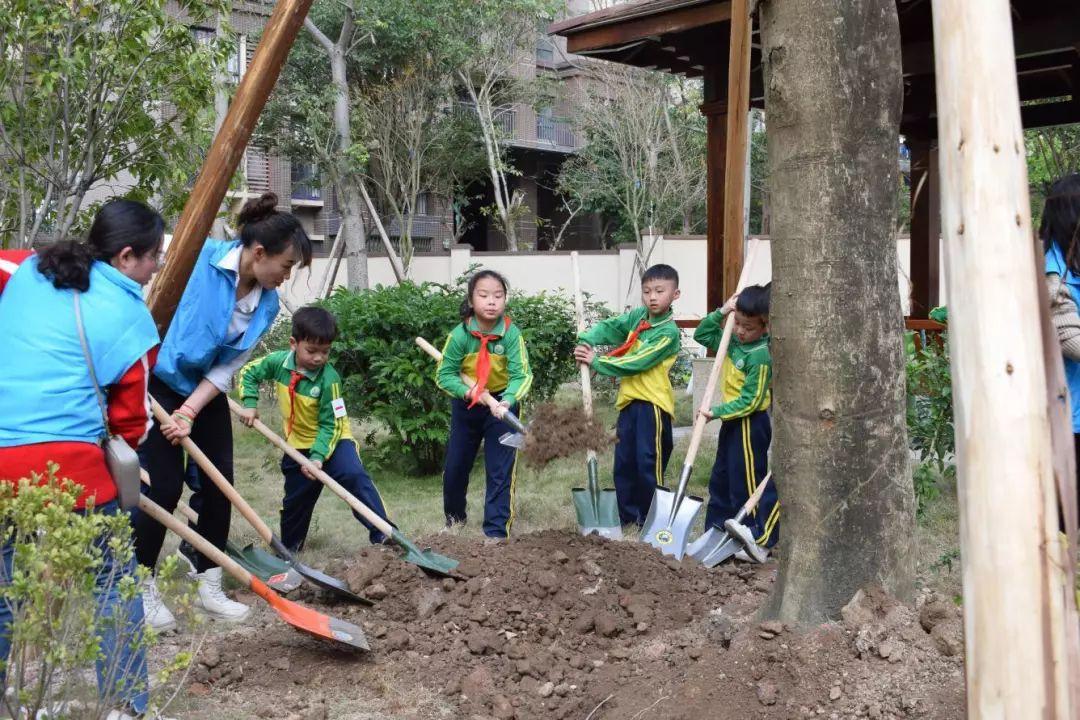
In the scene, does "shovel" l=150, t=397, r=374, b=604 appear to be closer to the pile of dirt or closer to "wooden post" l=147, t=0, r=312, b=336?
"wooden post" l=147, t=0, r=312, b=336

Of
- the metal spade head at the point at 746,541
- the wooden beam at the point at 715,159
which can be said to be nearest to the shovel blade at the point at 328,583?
the metal spade head at the point at 746,541

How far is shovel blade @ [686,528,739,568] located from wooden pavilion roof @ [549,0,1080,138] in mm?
3694

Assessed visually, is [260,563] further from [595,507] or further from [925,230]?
[925,230]

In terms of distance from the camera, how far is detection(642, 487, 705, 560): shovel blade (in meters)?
5.25

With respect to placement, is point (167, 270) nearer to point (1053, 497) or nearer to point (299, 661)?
point (299, 661)

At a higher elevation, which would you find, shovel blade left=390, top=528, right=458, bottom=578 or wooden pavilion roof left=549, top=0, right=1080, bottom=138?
wooden pavilion roof left=549, top=0, right=1080, bottom=138

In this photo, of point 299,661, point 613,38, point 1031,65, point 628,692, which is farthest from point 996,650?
point 1031,65

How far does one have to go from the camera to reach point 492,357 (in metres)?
5.83

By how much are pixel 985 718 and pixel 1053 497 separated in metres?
0.38

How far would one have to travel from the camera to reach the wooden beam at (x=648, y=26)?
767 cm

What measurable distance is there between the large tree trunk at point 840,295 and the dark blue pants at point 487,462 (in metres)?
2.74

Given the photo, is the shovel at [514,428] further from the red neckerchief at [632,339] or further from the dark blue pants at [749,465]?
the dark blue pants at [749,465]

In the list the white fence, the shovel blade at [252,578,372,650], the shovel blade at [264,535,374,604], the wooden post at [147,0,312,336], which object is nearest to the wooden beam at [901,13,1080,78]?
the wooden post at [147,0,312,336]

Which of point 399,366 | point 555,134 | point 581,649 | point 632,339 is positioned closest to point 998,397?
point 581,649
